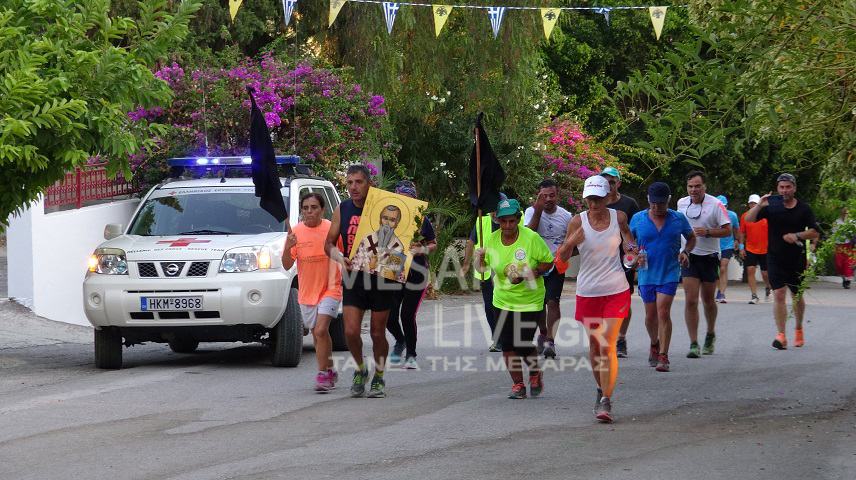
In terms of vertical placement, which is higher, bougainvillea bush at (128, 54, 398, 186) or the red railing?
bougainvillea bush at (128, 54, 398, 186)

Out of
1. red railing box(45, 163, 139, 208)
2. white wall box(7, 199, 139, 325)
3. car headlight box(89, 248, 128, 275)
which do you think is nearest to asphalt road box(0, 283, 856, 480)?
car headlight box(89, 248, 128, 275)

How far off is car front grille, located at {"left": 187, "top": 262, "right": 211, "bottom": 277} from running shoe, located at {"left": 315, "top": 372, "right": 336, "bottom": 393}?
208 centimetres

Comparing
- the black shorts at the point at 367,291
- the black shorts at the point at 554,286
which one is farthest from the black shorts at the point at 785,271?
the black shorts at the point at 367,291

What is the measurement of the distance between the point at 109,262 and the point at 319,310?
2791 mm

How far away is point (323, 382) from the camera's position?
10984mm

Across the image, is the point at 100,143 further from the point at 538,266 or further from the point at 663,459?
the point at 663,459

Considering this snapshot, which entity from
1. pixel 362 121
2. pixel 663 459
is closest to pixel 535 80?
pixel 362 121

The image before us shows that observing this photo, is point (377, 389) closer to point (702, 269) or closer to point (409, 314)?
point (409, 314)

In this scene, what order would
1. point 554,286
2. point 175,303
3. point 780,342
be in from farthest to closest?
point 780,342 < point 554,286 < point 175,303

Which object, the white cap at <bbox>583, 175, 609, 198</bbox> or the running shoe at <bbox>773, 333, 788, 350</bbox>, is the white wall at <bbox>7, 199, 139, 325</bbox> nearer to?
the white cap at <bbox>583, 175, 609, 198</bbox>

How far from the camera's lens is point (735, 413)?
9.99m

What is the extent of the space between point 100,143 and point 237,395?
310 cm

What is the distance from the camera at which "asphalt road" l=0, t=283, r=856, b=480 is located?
778cm

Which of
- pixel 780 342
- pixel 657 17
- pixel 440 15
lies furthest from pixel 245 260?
pixel 657 17
